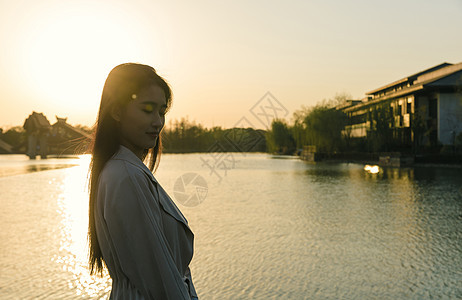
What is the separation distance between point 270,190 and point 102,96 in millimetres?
14295

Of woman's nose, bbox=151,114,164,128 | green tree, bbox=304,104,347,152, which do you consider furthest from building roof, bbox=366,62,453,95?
woman's nose, bbox=151,114,164,128

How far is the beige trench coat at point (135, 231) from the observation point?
1180mm

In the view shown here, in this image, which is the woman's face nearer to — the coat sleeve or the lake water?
the coat sleeve

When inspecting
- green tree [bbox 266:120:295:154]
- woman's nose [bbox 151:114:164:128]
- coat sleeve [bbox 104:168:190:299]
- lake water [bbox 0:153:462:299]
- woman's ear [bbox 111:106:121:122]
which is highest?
green tree [bbox 266:120:295:154]

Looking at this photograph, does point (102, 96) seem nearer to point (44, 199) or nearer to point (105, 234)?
point (105, 234)

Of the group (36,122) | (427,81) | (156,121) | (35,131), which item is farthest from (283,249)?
(36,122)

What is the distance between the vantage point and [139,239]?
1.19 m

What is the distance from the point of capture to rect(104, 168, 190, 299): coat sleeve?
1.18m

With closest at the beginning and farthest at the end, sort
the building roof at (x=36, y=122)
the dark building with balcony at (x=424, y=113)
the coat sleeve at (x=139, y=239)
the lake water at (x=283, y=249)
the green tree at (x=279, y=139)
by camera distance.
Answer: the coat sleeve at (x=139, y=239) → the lake water at (x=283, y=249) → the dark building with balcony at (x=424, y=113) → the building roof at (x=36, y=122) → the green tree at (x=279, y=139)

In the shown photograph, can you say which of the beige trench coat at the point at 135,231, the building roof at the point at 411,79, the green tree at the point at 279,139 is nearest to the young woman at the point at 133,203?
the beige trench coat at the point at 135,231

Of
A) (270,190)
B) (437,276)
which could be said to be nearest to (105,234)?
(437,276)

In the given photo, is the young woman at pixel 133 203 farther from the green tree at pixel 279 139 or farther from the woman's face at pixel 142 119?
the green tree at pixel 279 139

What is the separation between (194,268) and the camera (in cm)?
541

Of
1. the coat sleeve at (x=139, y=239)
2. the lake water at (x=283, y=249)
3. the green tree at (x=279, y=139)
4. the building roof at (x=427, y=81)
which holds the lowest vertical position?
the lake water at (x=283, y=249)
